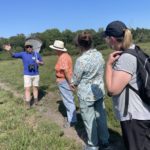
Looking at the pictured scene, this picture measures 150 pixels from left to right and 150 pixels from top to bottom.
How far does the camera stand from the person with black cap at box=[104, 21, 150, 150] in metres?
4.42

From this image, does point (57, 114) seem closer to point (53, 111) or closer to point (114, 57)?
point (53, 111)

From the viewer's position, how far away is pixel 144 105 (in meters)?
4.56

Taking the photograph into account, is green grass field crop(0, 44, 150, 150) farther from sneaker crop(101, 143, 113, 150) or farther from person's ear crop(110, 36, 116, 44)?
person's ear crop(110, 36, 116, 44)

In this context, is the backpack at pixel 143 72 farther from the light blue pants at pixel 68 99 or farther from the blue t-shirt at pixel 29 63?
the blue t-shirt at pixel 29 63

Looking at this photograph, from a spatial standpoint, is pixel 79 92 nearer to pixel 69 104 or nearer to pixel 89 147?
pixel 89 147

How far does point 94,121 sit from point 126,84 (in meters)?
2.73

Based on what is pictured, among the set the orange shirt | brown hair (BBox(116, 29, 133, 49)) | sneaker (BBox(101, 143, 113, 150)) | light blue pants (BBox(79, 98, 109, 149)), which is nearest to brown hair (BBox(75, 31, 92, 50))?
light blue pants (BBox(79, 98, 109, 149))

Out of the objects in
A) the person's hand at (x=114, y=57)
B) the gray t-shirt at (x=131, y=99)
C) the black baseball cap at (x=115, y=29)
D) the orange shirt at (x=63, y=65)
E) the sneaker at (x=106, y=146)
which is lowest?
the sneaker at (x=106, y=146)

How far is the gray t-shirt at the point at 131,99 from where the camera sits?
4387 mm

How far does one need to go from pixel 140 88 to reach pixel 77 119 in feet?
16.4

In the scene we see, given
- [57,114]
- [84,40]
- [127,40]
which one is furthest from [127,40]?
[57,114]

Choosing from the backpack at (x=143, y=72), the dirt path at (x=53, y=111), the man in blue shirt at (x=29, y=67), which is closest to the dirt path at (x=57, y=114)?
the dirt path at (x=53, y=111)

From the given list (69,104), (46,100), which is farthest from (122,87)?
(46,100)

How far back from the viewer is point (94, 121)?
706 cm
